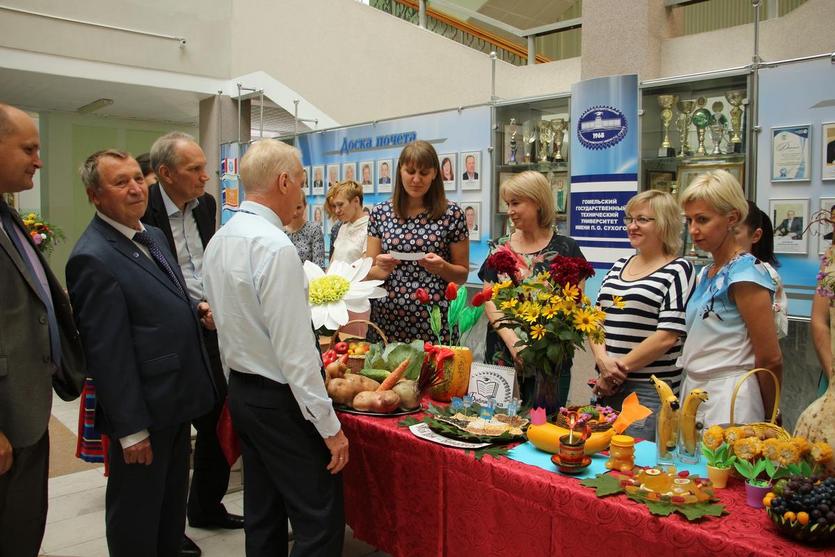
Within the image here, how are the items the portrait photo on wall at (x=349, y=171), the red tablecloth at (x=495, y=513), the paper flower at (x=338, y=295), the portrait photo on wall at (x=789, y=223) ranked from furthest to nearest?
the portrait photo on wall at (x=349, y=171), the portrait photo on wall at (x=789, y=223), the paper flower at (x=338, y=295), the red tablecloth at (x=495, y=513)

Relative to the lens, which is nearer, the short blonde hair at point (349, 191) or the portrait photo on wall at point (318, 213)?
the short blonde hair at point (349, 191)

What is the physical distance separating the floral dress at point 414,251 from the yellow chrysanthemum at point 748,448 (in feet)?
4.93

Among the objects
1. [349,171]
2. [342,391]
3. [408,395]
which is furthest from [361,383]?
[349,171]

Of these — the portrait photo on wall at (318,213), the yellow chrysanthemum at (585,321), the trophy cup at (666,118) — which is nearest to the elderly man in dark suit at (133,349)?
the yellow chrysanthemum at (585,321)

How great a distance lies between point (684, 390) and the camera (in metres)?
2.12

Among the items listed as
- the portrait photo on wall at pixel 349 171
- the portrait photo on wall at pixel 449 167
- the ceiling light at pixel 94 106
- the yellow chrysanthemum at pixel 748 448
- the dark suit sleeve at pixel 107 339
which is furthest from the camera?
the ceiling light at pixel 94 106

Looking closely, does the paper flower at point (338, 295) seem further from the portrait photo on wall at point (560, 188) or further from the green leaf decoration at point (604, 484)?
the portrait photo on wall at point (560, 188)

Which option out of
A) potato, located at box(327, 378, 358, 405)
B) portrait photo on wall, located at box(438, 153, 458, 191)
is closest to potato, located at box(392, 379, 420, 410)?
potato, located at box(327, 378, 358, 405)

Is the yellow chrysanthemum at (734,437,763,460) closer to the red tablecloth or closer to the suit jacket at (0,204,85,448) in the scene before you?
the red tablecloth

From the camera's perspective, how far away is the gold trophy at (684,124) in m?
3.89

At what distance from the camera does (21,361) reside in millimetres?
1733

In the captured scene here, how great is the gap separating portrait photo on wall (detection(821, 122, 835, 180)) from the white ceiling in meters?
6.83

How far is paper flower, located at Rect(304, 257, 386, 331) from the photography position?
241 cm

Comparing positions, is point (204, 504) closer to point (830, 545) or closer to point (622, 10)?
point (830, 545)
